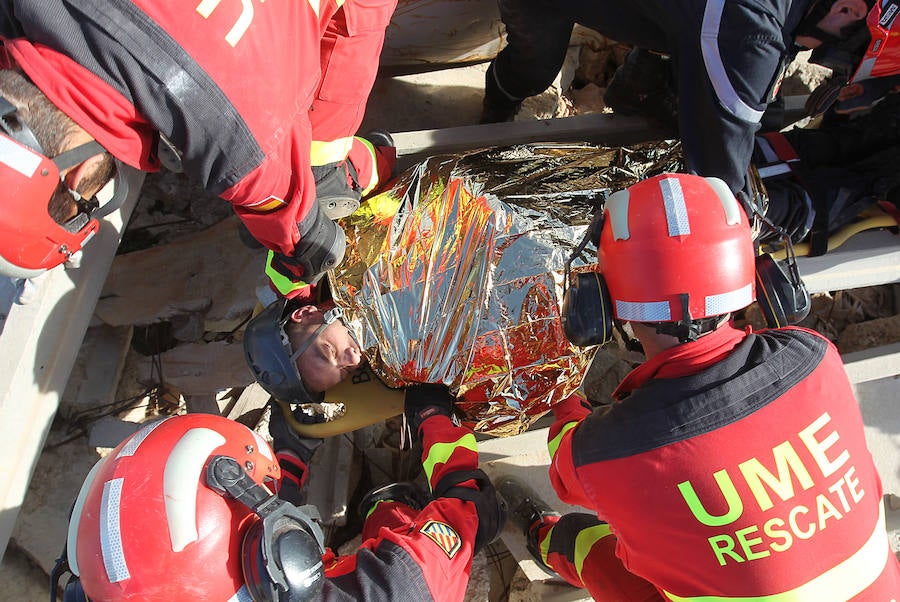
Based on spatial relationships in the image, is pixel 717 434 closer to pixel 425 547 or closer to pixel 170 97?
pixel 425 547

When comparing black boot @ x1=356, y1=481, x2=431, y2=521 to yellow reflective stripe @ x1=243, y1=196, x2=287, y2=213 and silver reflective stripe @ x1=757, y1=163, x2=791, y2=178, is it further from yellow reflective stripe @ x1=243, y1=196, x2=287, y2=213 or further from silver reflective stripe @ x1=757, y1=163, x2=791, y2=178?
silver reflective stripe @ x1=757, y1=163, x2=791, y2=178

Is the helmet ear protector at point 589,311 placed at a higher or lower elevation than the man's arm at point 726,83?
lower

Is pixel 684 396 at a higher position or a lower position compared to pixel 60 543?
higher

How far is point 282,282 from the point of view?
2.31 metres

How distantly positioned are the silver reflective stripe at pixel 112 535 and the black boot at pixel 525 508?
5.18ft

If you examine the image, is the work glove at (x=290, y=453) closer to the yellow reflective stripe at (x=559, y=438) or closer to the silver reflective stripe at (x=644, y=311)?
the yellow reflective stripe at (x=559, y=438)

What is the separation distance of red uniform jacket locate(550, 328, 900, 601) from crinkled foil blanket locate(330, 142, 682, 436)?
0.49 m

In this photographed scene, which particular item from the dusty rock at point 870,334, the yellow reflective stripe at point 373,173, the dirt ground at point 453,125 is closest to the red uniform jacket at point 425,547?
the dirt ground at point 453,125

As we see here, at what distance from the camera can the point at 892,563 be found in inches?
72.5

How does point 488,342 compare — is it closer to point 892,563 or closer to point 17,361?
point 892,563

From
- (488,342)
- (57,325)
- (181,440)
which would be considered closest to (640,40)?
(488,342)

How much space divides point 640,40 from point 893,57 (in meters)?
0.94

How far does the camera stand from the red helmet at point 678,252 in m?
1.60

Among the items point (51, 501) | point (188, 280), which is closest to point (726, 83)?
point (188, 280)
